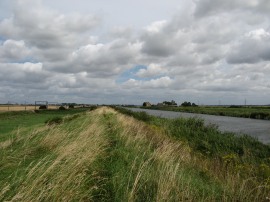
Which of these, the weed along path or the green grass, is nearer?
the green grass

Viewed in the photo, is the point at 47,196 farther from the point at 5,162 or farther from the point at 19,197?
the point at 5,162

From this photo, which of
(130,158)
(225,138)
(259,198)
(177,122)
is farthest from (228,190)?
(177,122)

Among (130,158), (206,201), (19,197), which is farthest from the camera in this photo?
(130,158)

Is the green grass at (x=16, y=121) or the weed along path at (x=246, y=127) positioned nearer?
the green grass at (x=16, y=121)

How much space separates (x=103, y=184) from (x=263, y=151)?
46.0 ft

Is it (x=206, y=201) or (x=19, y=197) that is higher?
(x=19, y=197)

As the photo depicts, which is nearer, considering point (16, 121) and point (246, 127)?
point (16, 121)

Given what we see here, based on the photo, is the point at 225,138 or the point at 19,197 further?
the point at 225,138

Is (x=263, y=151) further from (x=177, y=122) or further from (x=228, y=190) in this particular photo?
(x=177, y=122)

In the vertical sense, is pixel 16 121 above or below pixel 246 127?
above

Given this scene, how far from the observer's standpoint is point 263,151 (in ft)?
61.0

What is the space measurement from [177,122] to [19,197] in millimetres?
29507

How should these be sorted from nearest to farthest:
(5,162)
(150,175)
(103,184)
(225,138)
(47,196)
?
(47,196)
(103,184)
(150,175)
(5,162)
(225,138)

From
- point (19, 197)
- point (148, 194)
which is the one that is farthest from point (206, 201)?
point (19, 197)
